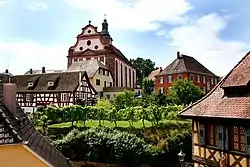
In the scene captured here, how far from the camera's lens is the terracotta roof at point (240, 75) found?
15.5m

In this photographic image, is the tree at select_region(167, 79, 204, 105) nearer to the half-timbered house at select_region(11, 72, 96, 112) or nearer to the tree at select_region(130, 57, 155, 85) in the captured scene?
the half-timbered house at select_region(11, 72, 96, 112)

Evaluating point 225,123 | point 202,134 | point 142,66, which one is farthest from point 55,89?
point 142,66

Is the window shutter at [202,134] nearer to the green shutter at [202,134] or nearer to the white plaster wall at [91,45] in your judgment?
the green shutter at [202,134]

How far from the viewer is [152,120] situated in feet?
115

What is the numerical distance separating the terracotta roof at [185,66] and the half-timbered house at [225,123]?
45936mm

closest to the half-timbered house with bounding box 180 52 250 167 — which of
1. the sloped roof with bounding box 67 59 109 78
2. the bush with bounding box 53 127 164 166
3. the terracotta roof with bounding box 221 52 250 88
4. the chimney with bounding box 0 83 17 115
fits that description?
the terracotta roof with bounding box 221 52 250 88

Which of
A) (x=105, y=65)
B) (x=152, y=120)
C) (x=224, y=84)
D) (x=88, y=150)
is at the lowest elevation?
(x=88, y=150)

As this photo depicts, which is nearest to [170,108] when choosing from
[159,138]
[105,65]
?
[159,138]

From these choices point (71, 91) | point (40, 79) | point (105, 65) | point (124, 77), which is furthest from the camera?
point (124, 77)

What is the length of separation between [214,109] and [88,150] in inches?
616

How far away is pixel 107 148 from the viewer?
2936 cm

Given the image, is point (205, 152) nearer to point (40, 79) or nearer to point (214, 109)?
point (214, 109)

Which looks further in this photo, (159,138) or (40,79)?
(40,79)

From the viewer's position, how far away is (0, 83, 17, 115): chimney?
948 cm
